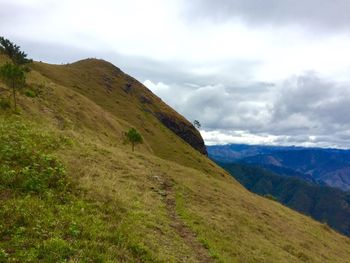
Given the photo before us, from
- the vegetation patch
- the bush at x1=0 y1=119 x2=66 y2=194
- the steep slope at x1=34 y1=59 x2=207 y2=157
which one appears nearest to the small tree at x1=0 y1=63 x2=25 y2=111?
the bush at x1=0 y1=119 x2=66 y2=194

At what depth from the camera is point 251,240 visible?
2833cm

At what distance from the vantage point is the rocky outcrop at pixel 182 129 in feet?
588

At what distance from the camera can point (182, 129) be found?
611 feet

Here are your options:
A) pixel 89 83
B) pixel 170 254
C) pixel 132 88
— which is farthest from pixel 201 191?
pixel 132 88

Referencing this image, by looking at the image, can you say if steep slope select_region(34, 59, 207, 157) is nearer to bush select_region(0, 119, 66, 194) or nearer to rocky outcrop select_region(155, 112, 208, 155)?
rocky outcrop select_region(155, 112, 208, 155)

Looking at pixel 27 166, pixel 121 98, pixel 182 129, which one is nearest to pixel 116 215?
pixel 27 166

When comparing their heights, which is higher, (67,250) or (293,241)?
A: (67,250)

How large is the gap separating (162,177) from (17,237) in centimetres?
2371

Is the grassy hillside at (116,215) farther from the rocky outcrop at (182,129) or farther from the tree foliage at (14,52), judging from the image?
the rocky outcrop at (182,129)

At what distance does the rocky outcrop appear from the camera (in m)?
179

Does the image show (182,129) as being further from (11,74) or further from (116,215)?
(116,215)

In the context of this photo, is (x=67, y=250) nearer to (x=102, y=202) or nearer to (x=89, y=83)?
(x=102, y=202)

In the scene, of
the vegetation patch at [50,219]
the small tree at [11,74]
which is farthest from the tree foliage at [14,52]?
the vegetation patch at [50,219]

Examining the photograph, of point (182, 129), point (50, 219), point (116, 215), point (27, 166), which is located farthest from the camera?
point (182, 129)
